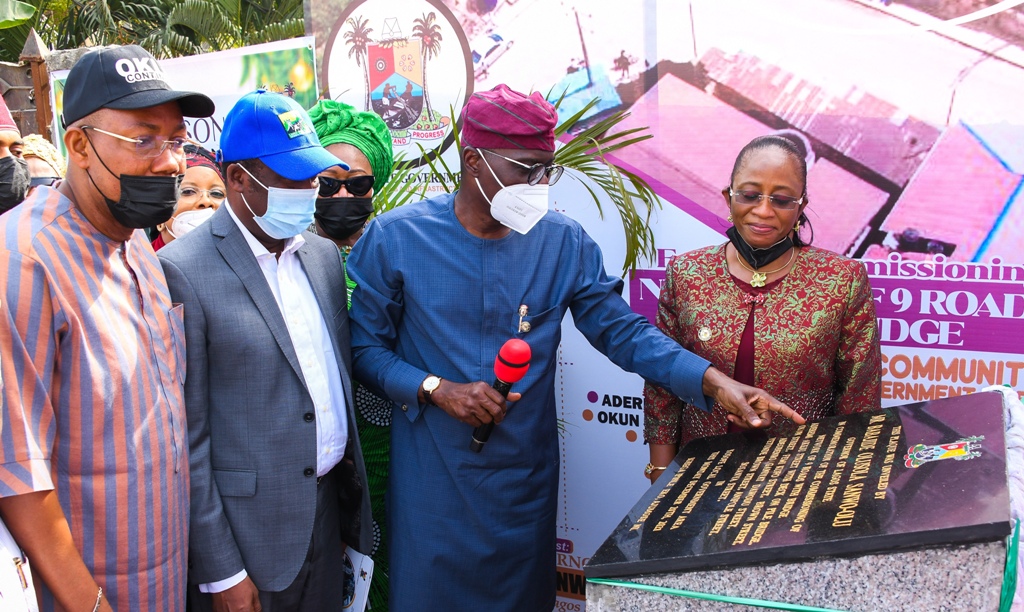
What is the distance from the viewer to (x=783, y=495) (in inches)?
69.9

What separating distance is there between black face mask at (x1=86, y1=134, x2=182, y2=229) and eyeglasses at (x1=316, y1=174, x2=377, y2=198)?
3.92 feet

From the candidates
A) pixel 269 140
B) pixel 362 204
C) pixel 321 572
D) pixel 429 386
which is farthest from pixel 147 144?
pixel 321 572

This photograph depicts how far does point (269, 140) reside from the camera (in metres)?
2.56

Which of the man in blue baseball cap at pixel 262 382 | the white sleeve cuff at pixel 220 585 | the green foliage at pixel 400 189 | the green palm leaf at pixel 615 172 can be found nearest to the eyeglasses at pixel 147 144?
the man in blue baseball cap at pixel 262 382

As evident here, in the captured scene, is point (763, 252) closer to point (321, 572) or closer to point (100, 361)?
point (321, 572)

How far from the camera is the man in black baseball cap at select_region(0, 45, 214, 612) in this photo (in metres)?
1.81

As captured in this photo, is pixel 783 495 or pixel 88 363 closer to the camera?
pixel 783 495

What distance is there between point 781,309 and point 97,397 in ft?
6.74

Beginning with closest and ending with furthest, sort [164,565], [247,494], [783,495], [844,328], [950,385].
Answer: [783,495]
[164,565]
[247,494]
[844,328]
[950,385]

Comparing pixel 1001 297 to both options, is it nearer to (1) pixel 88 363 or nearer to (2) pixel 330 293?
(2) pixel 330 293

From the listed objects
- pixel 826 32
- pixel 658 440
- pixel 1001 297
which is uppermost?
pixel 826 32

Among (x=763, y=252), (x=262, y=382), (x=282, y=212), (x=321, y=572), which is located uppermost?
(x=282, y=212)

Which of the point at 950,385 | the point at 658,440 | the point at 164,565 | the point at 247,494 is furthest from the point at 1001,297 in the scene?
the point at 164,565

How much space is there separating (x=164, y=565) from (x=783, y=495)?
159 cm
